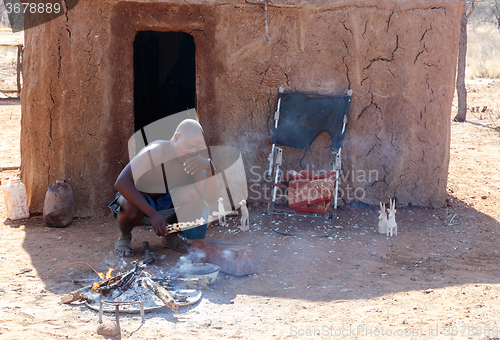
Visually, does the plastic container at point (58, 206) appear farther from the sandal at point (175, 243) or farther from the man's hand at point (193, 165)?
the man's hand at point (193, 165)

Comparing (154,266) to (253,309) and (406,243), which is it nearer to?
(253,309)

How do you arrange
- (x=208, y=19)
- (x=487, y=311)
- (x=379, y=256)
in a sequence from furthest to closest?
(x=208, y=19)
(x=379, y=256)
(x=487, y=311)

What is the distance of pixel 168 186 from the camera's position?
411 cm

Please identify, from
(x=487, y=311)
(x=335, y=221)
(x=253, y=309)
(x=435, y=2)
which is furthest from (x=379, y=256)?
(x=435, y=2)

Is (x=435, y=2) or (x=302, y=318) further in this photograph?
(x=435, y=2)

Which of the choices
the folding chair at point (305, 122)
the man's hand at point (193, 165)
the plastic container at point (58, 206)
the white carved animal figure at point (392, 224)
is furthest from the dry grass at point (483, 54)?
the plastic container at point (58, 206)

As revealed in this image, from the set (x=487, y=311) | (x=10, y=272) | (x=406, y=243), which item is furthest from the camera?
(x=406, y=243)

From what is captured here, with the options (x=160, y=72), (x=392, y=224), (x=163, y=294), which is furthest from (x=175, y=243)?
(x=160, y=72)

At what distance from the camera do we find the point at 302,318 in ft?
9.93

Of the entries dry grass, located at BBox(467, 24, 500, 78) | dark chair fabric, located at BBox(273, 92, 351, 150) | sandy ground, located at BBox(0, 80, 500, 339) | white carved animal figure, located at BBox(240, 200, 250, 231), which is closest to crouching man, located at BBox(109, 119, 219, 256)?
sandy ground, located at BBox(0, 80, 500, 339)

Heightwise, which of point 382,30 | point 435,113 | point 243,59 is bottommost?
point 435,113

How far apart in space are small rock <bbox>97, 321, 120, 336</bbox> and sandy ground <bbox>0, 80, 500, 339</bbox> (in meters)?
0.06

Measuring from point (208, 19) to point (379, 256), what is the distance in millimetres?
3041

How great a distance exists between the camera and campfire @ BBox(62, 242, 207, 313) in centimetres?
309
